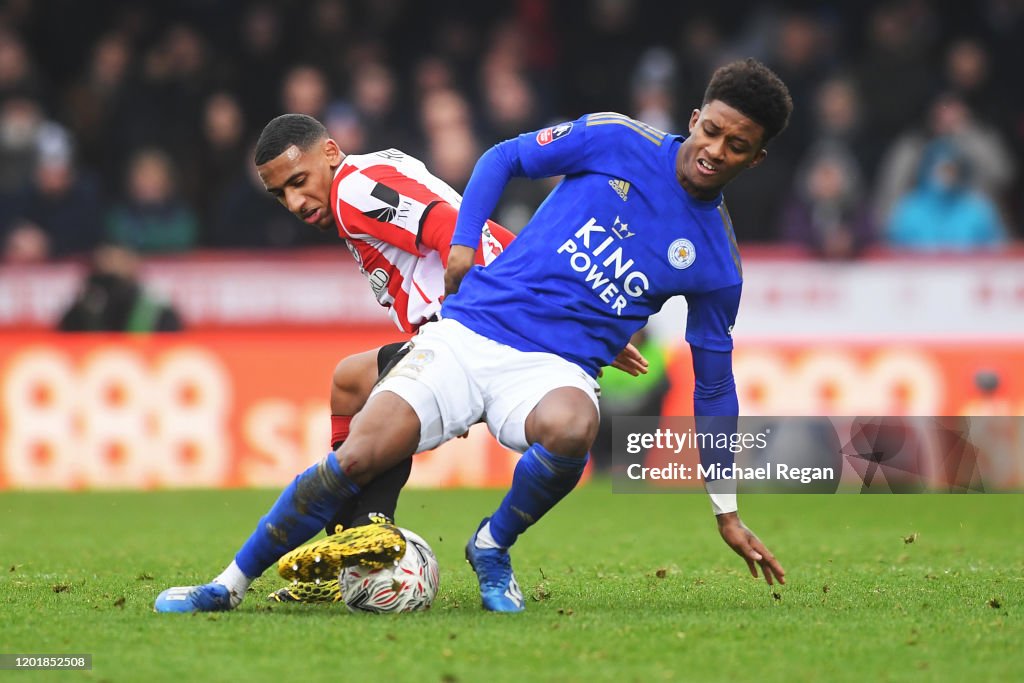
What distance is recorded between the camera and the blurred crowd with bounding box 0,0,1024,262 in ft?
46.7

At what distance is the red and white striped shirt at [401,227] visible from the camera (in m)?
5.98

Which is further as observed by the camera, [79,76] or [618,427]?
[79,76]

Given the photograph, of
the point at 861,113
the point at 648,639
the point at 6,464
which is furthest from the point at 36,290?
the point at 648,639

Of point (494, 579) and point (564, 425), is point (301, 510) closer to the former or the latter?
point (494, 579)

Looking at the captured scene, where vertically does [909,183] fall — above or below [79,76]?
below

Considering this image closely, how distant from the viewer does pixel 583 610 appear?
18.7 ft

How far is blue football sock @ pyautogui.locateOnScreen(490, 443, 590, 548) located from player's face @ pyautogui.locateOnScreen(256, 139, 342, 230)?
136 cm

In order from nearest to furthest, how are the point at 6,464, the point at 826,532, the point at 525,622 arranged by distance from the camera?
the point at 525,622
the point at 826,532
the point at 6,464

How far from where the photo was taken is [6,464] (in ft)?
39.2

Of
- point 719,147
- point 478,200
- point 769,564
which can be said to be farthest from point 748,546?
point 478,200

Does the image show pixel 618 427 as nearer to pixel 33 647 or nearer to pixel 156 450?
pixel 156 450

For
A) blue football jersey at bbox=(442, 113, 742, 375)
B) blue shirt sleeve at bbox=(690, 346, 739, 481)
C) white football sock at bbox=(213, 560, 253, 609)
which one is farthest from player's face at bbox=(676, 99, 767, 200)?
white football sock at bbox=(213, 560, 253, 609)

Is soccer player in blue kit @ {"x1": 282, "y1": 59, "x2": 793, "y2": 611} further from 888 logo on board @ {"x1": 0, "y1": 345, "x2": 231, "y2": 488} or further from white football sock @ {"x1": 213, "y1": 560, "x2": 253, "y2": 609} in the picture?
888 logo on board @ {"x1": 0, "y1": 345, "x2": 231, "y2": 488}

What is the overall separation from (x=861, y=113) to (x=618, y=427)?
14.4ft
